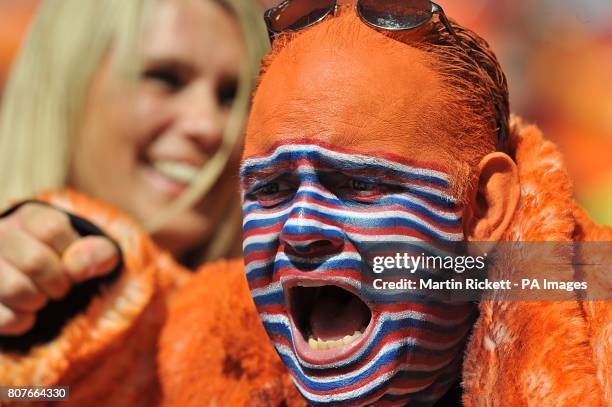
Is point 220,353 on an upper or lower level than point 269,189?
lower

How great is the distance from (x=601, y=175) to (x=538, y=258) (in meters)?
1.04

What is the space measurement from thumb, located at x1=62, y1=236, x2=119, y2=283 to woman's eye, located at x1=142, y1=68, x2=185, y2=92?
2.08 feet

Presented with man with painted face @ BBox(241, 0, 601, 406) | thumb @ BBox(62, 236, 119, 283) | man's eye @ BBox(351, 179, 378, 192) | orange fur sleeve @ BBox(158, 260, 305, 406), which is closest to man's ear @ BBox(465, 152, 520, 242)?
man with painted face @ BBox(241, 0, 601, 406)

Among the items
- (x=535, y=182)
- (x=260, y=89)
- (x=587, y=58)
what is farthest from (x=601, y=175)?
(x=260, y=89)

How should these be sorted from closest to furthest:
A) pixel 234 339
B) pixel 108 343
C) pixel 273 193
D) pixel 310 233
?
pixel 310 233, pixel 273 193, pixel 234 339, pixel 108 343

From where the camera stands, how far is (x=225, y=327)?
1.27 meters

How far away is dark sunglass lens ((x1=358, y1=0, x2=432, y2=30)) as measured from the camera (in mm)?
995

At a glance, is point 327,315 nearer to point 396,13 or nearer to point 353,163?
point 353,163

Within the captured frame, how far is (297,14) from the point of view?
1.07 metres

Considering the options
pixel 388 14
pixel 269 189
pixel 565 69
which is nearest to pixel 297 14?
pixel 388 14

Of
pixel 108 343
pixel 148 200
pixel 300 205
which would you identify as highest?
pixel 300 205

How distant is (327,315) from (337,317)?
1 cm

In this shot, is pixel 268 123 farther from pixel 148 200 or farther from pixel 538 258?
pixel 148 200

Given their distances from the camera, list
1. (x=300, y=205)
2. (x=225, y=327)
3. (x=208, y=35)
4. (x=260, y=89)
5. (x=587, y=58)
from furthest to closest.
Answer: (x=208, y=35) < (x=587, y=58) < (x=225, y=327) < (x=260, y=89) < (x=300, y=205)
